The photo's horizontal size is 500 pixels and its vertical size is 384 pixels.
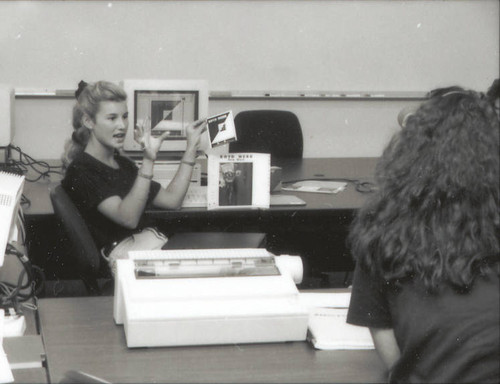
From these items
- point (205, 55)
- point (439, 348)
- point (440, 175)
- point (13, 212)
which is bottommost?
point (439, 348)

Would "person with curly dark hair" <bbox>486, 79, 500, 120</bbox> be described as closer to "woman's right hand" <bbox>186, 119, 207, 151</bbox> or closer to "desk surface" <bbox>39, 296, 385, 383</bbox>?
"desk surface" <bbox>39, 296, 385, 383</bbox>

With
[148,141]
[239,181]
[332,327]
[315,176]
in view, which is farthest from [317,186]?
[332,327]

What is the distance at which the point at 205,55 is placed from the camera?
16.0ft

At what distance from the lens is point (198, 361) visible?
1.54 meters

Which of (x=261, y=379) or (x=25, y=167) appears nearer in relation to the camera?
(x=261, y=379)

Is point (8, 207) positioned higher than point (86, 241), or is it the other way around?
point (8, 207)

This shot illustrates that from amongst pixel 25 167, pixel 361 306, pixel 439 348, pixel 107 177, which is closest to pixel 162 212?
pixel 107 177

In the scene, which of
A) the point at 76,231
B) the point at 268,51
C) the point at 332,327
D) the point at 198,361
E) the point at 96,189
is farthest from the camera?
the point at 268,51

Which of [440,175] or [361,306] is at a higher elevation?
[440,175]

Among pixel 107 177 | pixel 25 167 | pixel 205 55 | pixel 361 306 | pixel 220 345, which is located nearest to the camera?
pixel 361 306

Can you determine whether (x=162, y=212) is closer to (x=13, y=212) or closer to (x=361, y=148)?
(x=13, y=212)

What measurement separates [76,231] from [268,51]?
2655 millimetres

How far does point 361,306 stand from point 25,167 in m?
2.56

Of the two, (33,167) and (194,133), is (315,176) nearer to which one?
(194,133)
